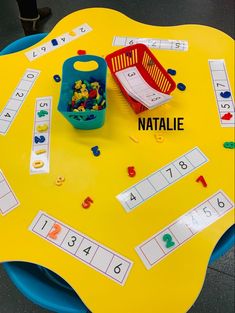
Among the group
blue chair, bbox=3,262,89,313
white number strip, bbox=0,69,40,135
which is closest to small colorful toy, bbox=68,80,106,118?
white number strip, bbox=0,69,40,135

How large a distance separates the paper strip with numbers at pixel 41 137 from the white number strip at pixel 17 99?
44mm

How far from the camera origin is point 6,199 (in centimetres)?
73

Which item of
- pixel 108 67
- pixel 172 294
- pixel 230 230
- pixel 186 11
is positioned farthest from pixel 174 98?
pixel 186 11

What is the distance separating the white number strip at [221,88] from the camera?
81 cm

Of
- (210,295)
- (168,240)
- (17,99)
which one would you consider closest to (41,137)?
(17,99)

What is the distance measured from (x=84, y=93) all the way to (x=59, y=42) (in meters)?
0.23

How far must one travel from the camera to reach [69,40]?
0.97 meters

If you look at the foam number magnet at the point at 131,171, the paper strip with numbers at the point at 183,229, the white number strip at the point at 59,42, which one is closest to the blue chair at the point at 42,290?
the paper strip with numbers at the point at 183,229

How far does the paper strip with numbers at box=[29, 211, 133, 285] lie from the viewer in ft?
2.13

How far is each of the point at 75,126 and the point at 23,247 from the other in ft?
0.95

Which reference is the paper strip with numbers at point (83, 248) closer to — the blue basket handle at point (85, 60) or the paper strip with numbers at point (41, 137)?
the paper strip with numbers at point (41, 137)

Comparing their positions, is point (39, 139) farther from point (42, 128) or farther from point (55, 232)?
point (55, 232)

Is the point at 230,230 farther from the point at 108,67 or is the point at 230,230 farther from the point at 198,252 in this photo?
the point at 108,67

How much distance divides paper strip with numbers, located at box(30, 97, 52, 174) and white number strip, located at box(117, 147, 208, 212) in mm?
185
